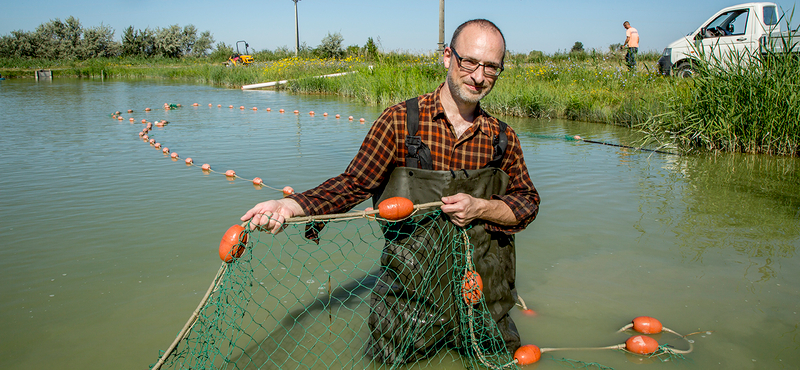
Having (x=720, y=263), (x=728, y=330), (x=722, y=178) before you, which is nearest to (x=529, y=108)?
(x=722, y=178)

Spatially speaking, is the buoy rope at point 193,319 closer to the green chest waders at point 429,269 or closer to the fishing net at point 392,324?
the fishing net at point 392,324

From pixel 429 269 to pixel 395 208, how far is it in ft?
1.19

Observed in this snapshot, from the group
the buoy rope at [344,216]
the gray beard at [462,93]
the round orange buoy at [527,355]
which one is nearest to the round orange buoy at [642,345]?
the round orange buoy at [527,355]

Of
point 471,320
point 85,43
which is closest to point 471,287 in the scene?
point 471,320

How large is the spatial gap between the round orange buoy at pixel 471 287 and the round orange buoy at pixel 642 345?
108 cm

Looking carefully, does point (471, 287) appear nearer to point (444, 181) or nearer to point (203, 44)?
point (444, 181)

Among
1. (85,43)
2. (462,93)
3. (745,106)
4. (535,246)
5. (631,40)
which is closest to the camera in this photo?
(462,93)

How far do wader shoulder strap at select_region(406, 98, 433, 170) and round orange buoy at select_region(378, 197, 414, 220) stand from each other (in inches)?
7.8

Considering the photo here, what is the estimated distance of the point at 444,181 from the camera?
2170 millimetres

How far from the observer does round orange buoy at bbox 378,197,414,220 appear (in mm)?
2072

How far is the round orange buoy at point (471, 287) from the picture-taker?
2281 millimetres

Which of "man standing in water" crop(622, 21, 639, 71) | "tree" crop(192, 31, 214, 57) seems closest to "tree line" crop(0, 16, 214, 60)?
"tree" crop(192, 31, 214, 57)

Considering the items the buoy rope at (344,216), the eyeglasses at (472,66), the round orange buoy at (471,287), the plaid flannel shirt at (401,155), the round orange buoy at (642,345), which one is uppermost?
the eyeglasses at (472,66)

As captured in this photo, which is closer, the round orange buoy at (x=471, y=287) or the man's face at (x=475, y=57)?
the man's face at (x=475, y=57)
